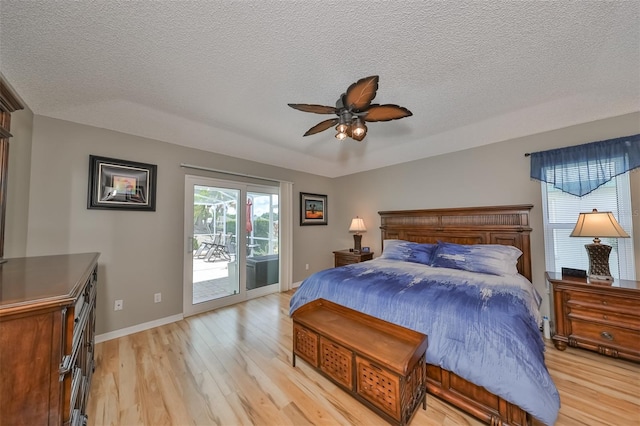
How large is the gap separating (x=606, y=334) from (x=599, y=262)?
69cm

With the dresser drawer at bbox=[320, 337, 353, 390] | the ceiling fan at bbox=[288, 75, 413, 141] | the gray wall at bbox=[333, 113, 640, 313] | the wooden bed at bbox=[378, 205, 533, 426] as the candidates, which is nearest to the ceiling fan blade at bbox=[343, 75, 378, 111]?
the ceiling fan at bbox=[288, 75, 413, 141]

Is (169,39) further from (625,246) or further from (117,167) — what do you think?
(625,246)

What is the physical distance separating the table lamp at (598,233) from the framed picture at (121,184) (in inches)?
192

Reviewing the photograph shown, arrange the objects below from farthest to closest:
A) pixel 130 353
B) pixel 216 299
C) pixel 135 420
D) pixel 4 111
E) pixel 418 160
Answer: pixel 418 160
pixel 216 299
pixel 130 353
pixel 4 111
pixel 135 420

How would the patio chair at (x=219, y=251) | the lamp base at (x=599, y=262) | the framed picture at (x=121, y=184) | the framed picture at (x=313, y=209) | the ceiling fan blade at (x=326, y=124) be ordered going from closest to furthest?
1. the ceiling fan blade at (x=326, y=124)
2. the lamp base at (x=599, y=262)
3. the framed picture at (x=121, y=184)
4. the patio chair at (x=219, y=251)
5. the framed picture at (x=313, y=209)

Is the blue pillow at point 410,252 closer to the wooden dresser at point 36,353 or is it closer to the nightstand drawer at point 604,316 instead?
the nightstand drawer at point 604,316

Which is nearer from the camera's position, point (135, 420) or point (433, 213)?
point (135, 420)

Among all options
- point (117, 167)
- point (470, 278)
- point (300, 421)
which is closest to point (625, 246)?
point (470, 278)

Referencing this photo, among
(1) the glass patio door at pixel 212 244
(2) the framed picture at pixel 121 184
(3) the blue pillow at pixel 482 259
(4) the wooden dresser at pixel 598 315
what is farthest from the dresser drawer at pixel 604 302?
(2) the framed picture at pixel 121 184

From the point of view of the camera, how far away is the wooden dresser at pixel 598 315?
6.82 feet

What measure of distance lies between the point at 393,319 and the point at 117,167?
3.44 meters

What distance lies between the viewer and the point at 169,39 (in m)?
1.58

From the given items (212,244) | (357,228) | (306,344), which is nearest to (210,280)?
(212,244)

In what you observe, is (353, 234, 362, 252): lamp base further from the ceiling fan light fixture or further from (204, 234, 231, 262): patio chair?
the ceiling fan light fixture
